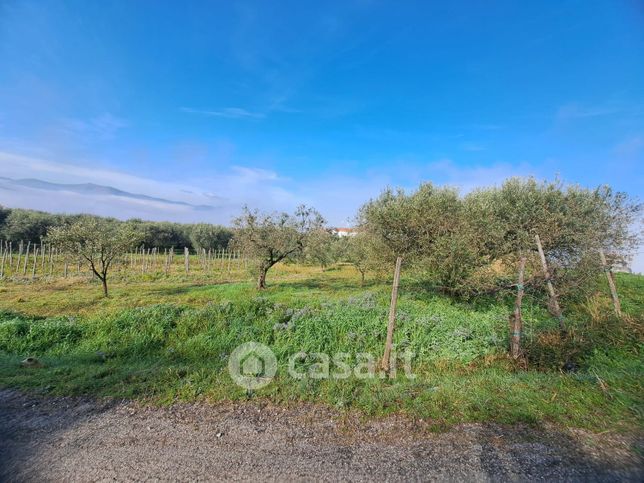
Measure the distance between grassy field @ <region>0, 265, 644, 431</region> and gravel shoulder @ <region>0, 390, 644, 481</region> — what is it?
1.17ft

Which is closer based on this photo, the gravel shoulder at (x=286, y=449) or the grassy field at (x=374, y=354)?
the gravel shoulder at (x=286, y=449)

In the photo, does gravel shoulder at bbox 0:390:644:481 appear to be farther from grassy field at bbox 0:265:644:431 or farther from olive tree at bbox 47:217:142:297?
olive tree at bbox 47:217:142:297

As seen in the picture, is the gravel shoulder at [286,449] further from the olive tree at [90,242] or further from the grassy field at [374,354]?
the olive tree at [90,242]

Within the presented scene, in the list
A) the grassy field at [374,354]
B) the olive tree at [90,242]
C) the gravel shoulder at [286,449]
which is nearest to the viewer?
the gravel shoulder at [286,449]

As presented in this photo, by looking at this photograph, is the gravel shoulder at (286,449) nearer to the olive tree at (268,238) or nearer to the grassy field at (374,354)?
the grassy field at (374,354)

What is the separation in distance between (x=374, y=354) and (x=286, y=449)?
324 centimetres

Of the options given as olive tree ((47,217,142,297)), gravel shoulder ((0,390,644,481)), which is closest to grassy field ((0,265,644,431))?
gravel shoulder ((0,390,644,481))

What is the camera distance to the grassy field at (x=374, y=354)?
3.96 meters

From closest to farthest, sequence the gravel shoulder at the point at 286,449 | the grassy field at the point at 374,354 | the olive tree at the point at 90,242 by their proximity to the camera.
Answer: the gravel shoulder at the point at 286,449
the grassy field at the point at 374,354
the olive tree at the point at 90,242

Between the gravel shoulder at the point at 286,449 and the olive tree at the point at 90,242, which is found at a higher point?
the olive tree at the point at 90,242

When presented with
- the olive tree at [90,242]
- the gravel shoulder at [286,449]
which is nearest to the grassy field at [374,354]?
the gravel shoulder at [286,449]

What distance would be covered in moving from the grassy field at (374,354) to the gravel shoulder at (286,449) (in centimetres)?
36

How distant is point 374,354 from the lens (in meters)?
6.09

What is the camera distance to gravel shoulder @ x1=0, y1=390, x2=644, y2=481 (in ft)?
9.29
